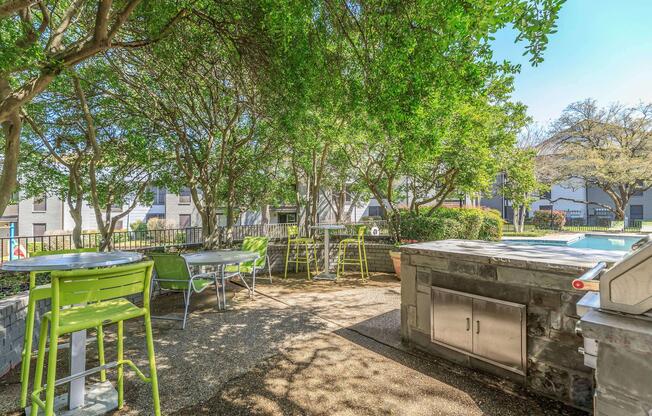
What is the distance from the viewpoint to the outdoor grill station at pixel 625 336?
1.10 m

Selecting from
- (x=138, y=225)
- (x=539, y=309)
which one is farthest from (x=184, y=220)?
(x=539, y=309)

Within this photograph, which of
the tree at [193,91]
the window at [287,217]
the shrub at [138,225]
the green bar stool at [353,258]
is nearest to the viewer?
the tree at [193,91]

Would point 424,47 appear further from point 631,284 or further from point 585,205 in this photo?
point 585,205

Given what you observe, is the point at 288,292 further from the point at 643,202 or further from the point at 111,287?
the point at 643,202

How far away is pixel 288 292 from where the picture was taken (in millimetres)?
5824

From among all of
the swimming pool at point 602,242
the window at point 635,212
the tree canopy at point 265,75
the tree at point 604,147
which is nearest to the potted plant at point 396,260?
the tree canopy at point 265,75

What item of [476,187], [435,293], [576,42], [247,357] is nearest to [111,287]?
[247,357]

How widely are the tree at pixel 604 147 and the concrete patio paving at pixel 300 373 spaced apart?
17.8m

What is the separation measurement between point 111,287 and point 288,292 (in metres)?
4.05

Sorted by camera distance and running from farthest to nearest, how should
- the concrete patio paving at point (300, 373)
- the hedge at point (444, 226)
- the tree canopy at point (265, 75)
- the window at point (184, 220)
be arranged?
the window at point (184, 220), the hedge at point (444, 226), the tree canopy at point (265, 75), the concrete patio paving at point (300, 373)

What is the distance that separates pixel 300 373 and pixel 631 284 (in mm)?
2456

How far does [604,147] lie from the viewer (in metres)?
17.2

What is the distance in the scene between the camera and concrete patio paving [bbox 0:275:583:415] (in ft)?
7.56

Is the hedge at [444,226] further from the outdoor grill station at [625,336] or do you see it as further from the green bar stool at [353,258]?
the outdoor grill station at [625,336]
